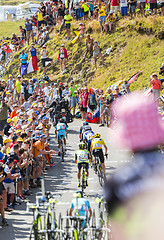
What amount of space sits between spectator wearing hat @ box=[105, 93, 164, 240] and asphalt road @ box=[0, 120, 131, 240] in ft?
15.4

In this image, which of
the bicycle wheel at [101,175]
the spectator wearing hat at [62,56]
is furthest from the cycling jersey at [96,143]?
the spectator wearing hat at [62,56]

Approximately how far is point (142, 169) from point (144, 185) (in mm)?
124

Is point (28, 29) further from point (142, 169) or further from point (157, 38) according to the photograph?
point (142, 169)

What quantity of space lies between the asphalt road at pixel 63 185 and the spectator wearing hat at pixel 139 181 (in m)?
4.68

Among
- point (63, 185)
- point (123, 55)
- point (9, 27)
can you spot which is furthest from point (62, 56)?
point (9, 27)

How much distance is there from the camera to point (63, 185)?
1351 centimetres

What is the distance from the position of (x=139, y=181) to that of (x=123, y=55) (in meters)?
24.5

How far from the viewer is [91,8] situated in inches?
1198

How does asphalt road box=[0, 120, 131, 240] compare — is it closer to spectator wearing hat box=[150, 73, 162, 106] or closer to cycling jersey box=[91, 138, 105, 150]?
cycling jersey box=[91, 138, 105, 150]

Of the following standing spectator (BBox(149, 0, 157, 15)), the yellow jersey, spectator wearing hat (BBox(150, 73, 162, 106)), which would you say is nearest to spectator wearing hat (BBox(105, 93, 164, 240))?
spectator wearing hat (BBox(150, 73, 162, 106))

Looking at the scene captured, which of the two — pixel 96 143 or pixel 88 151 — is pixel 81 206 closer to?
pixel 88 151

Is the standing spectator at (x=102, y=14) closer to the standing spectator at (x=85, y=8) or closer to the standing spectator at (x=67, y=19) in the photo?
the standing spectator at (x=85, y=8)

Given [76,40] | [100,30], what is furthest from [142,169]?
[76,40]

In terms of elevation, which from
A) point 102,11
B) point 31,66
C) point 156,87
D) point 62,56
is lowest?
point 31,66
